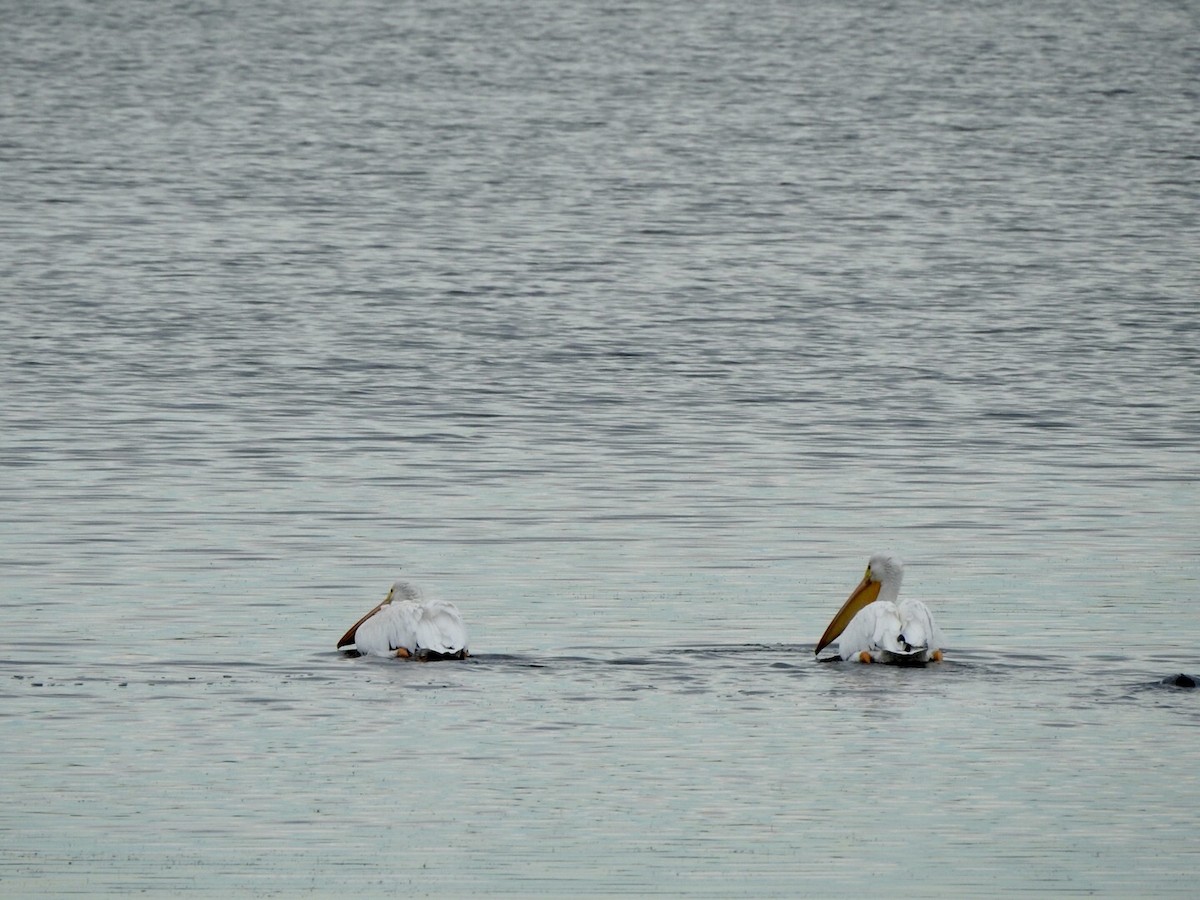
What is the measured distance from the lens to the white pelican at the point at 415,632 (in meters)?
11.6

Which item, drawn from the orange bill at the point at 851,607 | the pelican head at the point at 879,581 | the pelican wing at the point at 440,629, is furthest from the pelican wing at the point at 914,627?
the pelican wing at the point at 440,629

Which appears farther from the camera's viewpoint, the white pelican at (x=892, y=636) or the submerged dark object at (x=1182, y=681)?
the white pelican at (x=892, y=636)

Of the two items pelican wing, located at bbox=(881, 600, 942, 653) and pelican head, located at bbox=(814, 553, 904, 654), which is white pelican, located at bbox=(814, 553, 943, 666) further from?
pelican head, located at bbox=(814, 553, 904, 654)

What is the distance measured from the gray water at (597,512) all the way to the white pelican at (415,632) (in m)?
0.14

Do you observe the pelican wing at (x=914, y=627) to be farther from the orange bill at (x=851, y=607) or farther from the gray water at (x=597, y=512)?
the orange bill at (x=851, y=607)

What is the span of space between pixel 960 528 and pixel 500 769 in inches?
245

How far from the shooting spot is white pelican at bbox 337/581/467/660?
11.6 metres

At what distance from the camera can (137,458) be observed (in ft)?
59.0

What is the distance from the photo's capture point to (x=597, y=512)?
15.8 m

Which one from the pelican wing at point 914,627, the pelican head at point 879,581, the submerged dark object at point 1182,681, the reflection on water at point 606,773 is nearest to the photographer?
the reflection on water at point 606,773

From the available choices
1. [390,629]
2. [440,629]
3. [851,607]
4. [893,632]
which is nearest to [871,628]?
[893,632]

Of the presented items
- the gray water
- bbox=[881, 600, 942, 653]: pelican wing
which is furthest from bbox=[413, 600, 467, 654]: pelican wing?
bbox=[881, 600, 942, 653]: pelican wing

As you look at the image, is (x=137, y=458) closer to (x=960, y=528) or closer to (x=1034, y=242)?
(x=960, y=528)

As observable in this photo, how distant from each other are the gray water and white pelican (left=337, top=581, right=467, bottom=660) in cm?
14
